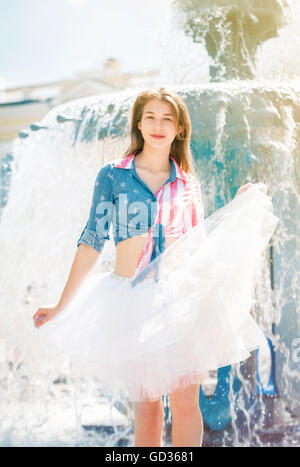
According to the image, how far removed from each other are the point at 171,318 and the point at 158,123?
0.71m

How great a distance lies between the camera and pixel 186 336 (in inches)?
57.7

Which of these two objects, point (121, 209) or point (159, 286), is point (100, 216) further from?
point (159, 286)

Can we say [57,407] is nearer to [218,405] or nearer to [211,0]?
[218,405]

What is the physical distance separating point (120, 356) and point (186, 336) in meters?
0.21

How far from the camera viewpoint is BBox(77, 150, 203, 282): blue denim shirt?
1669 millimetres

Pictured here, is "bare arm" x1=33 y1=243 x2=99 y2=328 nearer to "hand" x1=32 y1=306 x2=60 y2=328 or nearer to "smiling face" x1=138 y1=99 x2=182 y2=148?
"hand" x1=32 y1=306 x2=60 y2=328

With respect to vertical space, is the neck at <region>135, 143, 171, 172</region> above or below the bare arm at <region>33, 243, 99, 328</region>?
above

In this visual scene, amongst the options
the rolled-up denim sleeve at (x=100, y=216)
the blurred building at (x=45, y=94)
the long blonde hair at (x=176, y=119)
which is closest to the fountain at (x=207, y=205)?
the long blonde hair at (x=176, y=119)

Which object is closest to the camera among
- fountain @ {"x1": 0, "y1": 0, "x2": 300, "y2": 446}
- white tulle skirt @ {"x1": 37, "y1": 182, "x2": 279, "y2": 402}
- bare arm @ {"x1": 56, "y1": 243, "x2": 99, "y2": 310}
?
white tulle skirt @ {"x1": 37, "y1": 182, "x2": 279, "y2": 402}

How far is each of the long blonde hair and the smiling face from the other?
0.7 inches

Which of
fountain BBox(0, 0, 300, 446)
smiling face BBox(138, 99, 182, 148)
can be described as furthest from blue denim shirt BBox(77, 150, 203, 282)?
fountain BBox(0, 0, 300, 446)

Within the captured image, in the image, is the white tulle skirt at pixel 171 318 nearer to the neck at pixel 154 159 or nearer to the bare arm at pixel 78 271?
the bare arm at pixel 78 271

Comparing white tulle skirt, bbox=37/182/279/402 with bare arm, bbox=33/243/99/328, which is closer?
white tulle skirt, bbox=37/182/279/402
